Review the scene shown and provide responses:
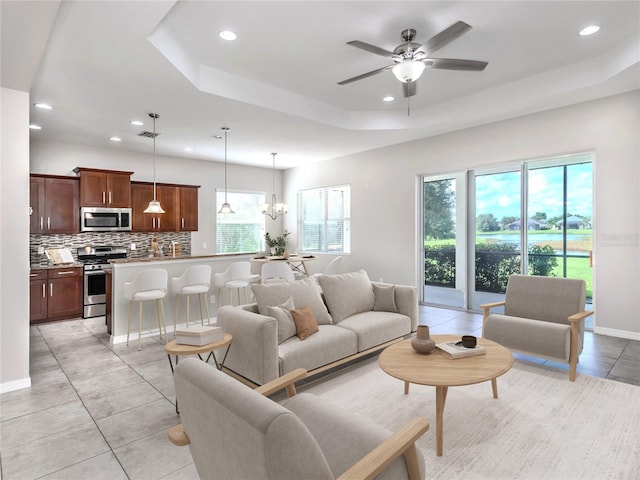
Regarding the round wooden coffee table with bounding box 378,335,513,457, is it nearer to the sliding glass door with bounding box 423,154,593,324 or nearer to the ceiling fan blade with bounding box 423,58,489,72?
the ceiling fan blade with bounding box 423,58,489,72

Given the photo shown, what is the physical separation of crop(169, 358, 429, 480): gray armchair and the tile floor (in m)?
1.00

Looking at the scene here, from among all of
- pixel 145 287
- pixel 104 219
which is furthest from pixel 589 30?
pixel 104 219

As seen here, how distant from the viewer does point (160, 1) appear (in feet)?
8.42

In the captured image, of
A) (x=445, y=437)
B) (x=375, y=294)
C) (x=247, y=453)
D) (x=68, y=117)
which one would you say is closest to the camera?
(x=247, y=453)

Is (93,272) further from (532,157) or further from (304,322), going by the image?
(532,157)

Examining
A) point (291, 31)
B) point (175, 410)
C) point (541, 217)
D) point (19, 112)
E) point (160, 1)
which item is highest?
point (291, 31)

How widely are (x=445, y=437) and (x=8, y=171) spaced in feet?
13.7

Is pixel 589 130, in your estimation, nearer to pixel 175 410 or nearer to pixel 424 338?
pixel 424 338

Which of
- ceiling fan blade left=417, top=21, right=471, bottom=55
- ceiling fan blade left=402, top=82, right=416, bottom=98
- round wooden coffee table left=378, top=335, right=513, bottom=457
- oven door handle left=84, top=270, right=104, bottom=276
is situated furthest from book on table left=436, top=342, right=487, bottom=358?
oven door handle left=84, top=270, right=104, bottom=276

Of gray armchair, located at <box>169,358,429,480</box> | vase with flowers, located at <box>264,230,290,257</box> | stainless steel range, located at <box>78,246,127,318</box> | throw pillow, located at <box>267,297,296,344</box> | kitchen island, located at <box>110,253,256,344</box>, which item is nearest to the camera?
gray armchair, located at <box>169,358,429,480</box>

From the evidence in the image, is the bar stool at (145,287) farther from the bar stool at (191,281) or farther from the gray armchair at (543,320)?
the gray armchair at (543,320)

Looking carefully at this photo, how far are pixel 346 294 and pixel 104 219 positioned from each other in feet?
16.0

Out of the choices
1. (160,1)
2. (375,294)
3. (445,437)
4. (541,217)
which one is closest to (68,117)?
(160,1)

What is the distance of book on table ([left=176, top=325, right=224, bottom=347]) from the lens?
8.34 ft
